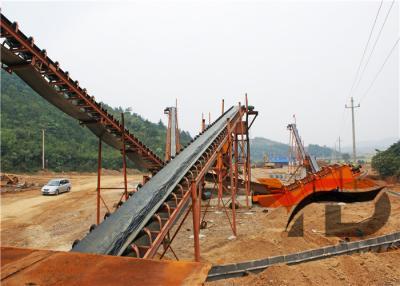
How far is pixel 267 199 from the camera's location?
15.9m

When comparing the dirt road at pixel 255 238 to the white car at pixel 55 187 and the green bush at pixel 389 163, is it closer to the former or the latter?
the white car at pixel 55 187

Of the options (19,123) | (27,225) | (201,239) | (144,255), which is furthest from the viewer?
(19,123)

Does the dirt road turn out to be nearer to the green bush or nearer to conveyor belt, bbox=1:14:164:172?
conveyor belt, bbox=1:14:164:172

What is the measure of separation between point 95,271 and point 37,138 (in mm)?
47529

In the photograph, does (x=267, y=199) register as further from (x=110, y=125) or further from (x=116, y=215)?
(x=116, y=215)

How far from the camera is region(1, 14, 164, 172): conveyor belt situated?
7.66m

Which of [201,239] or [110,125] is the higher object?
[110,125]

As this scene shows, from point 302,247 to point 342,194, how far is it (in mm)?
4549

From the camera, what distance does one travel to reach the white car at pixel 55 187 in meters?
22.9

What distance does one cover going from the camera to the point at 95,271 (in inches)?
91.6

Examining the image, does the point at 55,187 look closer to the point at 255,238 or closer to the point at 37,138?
the point at 255,238

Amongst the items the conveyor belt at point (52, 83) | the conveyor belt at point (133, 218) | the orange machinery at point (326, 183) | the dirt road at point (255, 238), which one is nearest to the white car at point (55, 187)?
the dirt road at point (255, 238)

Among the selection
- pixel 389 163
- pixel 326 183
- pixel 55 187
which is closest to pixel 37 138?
pixel 55 187

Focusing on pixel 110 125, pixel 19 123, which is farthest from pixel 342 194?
pixel 19 123
